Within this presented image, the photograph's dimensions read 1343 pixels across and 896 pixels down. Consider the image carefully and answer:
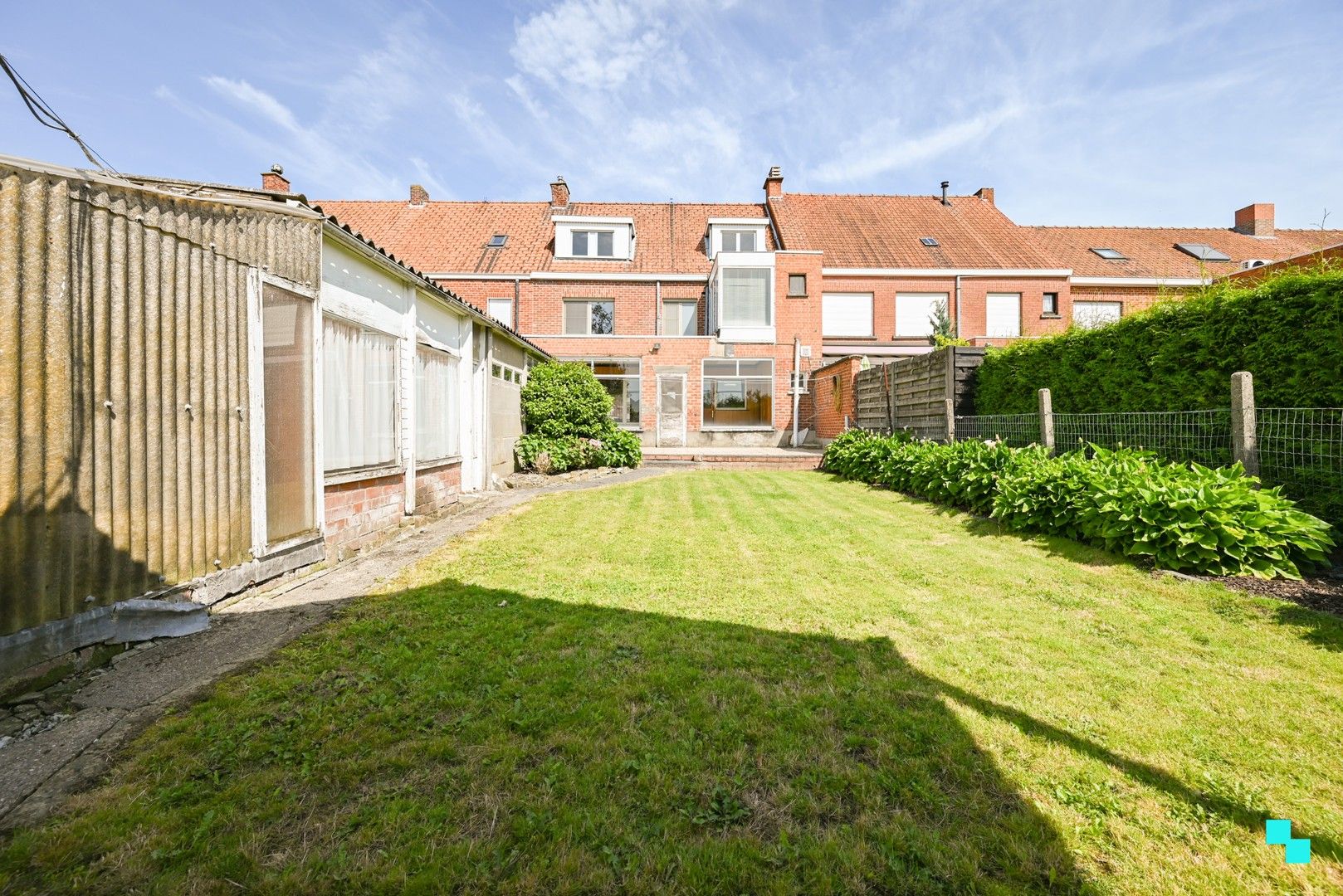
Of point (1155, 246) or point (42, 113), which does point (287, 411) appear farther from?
point (1155, 246)

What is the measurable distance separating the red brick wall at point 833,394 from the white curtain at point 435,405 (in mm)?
10160

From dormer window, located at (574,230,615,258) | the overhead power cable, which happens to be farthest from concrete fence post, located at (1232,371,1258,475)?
dormer window, located at (574,230,615,258)

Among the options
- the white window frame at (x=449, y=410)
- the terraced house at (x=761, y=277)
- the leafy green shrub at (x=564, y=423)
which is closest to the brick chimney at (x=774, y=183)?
the terraced house at (x=761, y=277)

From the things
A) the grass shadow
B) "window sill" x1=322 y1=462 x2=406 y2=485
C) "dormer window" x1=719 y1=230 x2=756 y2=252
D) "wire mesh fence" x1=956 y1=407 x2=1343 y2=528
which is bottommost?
the grass shadow

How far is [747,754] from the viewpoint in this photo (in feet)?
7.38

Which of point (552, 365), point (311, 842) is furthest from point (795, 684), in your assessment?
point (552, 365)

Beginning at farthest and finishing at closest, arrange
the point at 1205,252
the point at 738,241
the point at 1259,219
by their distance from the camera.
Answer: the point at 1259,219
the point at 1205,252
the point at 738,241

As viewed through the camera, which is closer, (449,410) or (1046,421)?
(1046,421)

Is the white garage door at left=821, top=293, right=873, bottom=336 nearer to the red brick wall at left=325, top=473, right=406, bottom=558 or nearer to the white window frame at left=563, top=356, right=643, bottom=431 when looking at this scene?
the white window frame at left=563, top=356, right=643, bottom=431

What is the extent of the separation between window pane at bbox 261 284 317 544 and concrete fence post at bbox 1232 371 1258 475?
833 cm

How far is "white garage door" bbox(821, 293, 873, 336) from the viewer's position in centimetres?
2200

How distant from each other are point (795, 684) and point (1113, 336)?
22.1 feet

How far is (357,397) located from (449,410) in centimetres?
272

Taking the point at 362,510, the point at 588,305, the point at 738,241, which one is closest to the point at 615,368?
the point at 588,305
